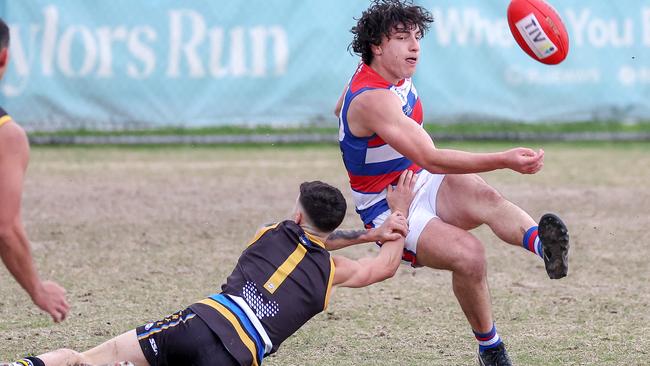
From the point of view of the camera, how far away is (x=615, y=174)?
11578 millimetres

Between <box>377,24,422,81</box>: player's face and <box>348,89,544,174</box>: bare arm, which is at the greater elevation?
<box>377,24,422,81</box>: player's face

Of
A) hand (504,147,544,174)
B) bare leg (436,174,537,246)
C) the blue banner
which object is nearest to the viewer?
hand (504,147,544,174)

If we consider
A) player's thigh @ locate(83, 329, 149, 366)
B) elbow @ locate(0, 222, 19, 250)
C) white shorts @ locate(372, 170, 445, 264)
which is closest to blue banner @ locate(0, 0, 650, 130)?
white shorts @ locate(372, 170, 445, 264)

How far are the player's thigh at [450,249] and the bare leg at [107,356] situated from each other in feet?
4.68

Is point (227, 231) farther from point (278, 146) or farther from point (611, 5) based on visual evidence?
point (611, 5)

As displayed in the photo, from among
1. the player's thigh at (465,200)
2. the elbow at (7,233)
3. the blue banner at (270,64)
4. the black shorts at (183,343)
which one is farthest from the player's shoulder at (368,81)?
the blue banner at (270,64)

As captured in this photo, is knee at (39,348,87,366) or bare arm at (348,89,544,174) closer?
knee at (39,348,87,366)

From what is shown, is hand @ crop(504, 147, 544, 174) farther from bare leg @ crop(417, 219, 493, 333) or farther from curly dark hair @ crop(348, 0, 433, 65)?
curly dark hair @ crop(348, 0, 433, 65)

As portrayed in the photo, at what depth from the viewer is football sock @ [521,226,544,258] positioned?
199 inches

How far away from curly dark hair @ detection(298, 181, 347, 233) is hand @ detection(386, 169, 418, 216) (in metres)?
0.56

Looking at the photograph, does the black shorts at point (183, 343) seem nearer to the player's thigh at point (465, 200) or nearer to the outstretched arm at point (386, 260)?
the outstretched arm at point (386, 260)

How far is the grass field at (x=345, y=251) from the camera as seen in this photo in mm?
5719

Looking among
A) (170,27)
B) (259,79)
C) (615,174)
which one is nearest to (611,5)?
(615,174)

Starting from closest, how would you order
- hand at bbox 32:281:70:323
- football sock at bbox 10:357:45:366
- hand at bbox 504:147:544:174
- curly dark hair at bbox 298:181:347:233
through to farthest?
hand at bbox 32:281:70:323 → football sock at bbox 10:357:45:366 → curly dark hair at bbox 298:181:347:233 → hand at bbox 504:147:544:174
